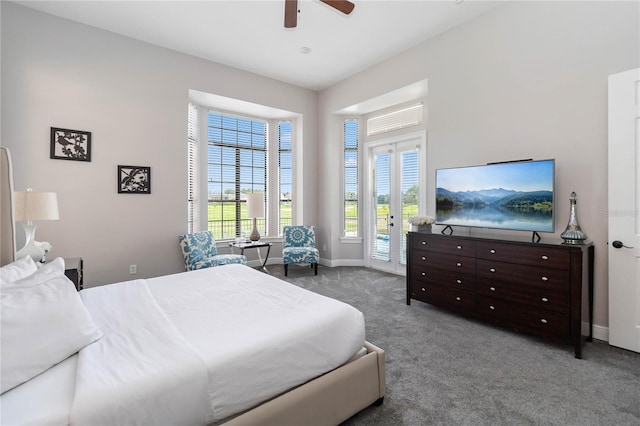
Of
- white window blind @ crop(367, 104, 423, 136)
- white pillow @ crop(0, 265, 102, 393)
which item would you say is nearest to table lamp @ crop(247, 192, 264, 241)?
white window blind @ crop(367, 104, 423, 136)

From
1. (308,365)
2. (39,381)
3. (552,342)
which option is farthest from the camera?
(552,342)

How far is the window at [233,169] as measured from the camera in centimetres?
527

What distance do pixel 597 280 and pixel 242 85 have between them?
525 centimetres

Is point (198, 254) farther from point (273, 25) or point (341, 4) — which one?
point (341, 4)

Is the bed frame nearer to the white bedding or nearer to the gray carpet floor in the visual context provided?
the white bedding

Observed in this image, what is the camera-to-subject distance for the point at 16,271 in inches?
59.5

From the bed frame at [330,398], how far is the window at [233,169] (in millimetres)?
3912

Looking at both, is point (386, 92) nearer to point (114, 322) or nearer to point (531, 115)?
point (531, 115)

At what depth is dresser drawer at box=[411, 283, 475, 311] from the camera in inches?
119

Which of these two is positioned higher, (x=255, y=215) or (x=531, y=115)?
(x=531, y=115)

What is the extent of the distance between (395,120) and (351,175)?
50.6 inches

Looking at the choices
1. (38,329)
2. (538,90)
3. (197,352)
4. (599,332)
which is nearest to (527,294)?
(599,332)

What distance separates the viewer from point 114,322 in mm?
1603

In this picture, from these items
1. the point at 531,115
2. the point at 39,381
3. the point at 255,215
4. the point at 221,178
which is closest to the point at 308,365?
the point at 39,381
